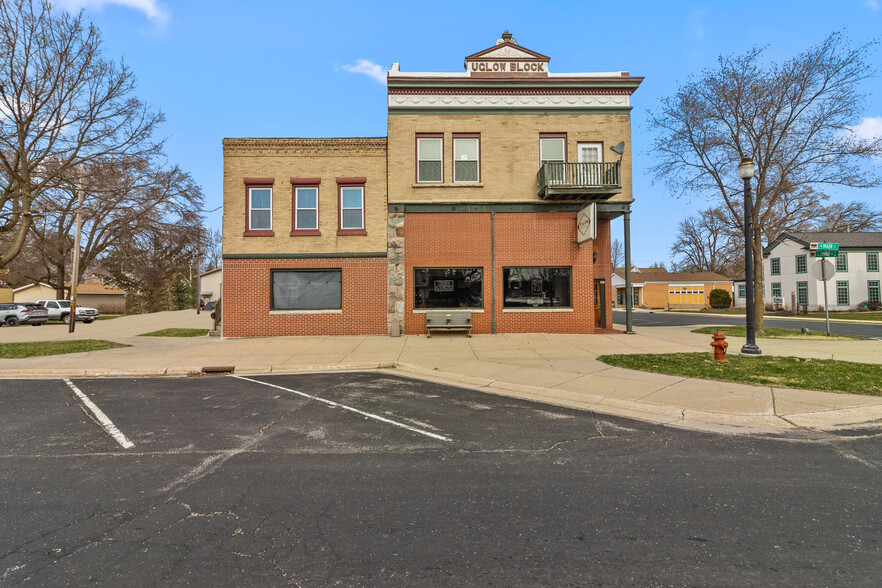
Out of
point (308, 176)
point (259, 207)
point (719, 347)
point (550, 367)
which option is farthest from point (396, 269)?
point (719, 347)

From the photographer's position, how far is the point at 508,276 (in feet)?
55.3

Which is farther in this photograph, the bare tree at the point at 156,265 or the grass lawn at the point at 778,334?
the bare tree at the point at 156,265

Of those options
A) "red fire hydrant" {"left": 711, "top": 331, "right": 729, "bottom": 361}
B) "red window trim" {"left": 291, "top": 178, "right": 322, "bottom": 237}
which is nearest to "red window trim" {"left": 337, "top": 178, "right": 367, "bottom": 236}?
"red window trim" {"left": 291, "top": 178, "right": 322, "bottom": 237}

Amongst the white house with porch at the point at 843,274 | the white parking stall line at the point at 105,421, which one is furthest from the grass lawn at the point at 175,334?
the white house with porch at the point at 843,274

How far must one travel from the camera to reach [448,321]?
16.1m

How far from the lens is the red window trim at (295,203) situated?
16734 millimetres

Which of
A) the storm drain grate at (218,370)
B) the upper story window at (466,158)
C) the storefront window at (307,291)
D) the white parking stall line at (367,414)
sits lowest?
the white parking stall line at (367,414)

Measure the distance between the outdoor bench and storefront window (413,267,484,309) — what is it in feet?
1.96

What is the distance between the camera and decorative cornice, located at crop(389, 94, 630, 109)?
54.5ft

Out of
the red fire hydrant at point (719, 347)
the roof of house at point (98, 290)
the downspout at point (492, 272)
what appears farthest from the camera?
the roof of house at point (98, 290)

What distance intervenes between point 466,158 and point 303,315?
9048mm

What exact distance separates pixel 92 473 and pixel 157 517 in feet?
5.06

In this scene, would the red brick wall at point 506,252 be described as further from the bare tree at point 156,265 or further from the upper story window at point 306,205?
the bare tree at point 156,265

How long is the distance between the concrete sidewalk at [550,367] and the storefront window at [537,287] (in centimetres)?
162
